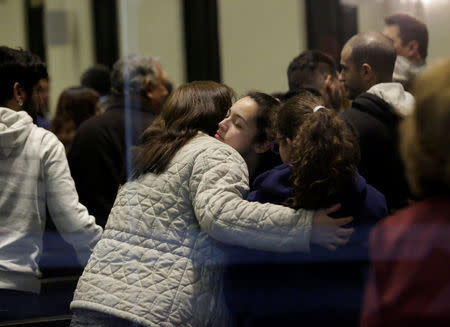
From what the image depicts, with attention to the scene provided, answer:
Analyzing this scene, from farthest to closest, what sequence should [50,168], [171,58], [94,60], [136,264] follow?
[94,60], [171,58], [50,168], [136,264]

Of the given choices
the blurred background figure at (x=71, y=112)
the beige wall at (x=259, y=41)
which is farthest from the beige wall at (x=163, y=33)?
the blurred background figure at (x=71, y=112)

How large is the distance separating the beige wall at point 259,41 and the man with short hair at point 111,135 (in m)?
0.49

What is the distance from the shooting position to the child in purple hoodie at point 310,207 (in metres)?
2.59

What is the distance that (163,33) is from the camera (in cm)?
670

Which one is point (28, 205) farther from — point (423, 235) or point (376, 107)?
point (423, 235)

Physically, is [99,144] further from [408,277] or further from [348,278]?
[408,277]

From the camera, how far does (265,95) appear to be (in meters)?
3.11

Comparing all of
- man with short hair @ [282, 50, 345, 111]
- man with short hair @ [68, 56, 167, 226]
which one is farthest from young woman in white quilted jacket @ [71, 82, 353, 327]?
man with short hair @ [68, 56, 167, 226]

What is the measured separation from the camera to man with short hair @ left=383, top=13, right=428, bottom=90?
3.31 meters

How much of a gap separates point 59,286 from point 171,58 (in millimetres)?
3255

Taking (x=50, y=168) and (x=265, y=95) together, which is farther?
(x=50, y=168)

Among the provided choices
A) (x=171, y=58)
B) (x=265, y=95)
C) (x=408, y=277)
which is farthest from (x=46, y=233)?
(x=171, y=58)

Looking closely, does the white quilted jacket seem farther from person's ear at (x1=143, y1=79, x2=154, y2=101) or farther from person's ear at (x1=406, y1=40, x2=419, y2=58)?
person's ear at (x1=143, y1=79, x2=154, y2=101)

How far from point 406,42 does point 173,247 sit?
1.38 m
